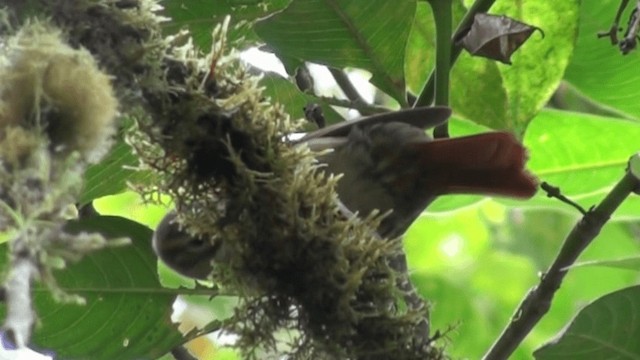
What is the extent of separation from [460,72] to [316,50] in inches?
9.7

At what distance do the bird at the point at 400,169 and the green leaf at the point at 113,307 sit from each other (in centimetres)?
5

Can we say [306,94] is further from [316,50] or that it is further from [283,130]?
[283,130]

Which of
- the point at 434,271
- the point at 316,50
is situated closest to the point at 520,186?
the point at 316,50

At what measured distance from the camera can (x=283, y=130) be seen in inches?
53.7

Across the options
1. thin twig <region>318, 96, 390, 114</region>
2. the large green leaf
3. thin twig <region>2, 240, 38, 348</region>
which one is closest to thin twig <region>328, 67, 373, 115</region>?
thin twig <region>318, 96, 390, 114</region>

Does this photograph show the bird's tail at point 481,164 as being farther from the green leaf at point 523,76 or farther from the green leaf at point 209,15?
the green leaf at point 209,15

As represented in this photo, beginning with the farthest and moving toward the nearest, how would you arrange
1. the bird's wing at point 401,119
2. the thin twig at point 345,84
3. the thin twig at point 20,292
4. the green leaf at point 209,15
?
the thin twig at point 345,84
the green leaf at point 209,15
the bird's wing at point 401,119
the thin twig at point 20,292

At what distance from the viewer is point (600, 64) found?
197 cm

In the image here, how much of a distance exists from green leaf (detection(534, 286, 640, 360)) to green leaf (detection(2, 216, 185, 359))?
1.94 feet

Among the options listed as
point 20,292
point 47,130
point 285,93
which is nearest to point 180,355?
point 285,93

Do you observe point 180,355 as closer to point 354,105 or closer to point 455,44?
point 354,105

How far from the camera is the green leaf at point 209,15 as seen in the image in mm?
1785

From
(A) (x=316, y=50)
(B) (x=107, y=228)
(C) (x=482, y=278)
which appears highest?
(A) (x=316, y=50)

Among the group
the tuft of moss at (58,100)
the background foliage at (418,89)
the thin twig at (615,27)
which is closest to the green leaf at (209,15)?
the background foliage at (418,89)
